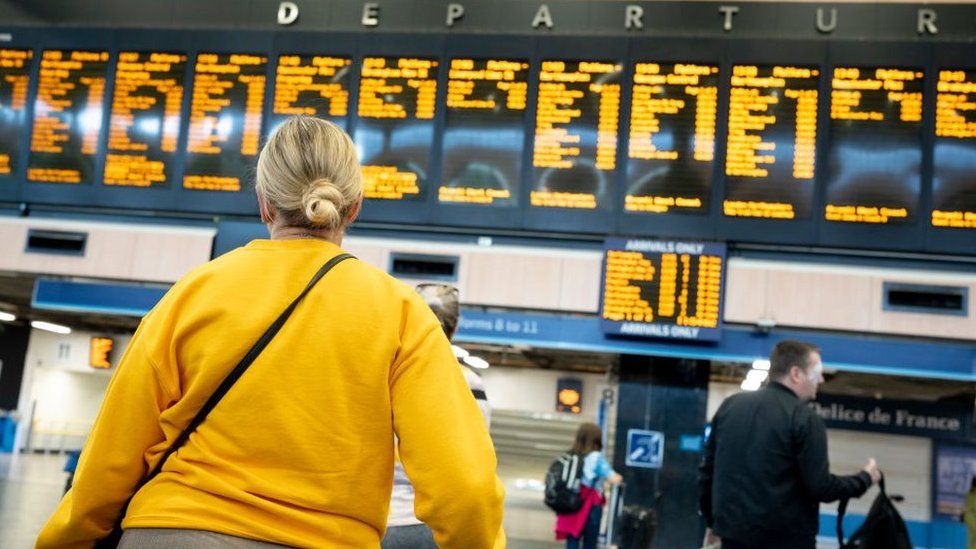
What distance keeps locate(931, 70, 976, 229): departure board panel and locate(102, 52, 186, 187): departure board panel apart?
6.69m

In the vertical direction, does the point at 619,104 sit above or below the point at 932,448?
above

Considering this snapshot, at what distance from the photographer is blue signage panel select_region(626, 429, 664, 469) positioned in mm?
9375

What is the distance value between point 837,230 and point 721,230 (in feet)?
3.12

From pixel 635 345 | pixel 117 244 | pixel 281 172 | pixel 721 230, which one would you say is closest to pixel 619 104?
pixel 721 230

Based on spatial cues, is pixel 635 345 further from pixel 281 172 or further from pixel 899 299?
pixel 281 172

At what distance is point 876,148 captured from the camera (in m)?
8.74

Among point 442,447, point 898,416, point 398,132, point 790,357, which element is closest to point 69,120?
point 398,132

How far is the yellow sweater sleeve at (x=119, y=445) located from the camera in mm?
1721

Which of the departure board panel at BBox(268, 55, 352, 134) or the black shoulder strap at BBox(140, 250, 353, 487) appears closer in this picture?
the black shoulder strap at BBox(140, 250, 353, 487)

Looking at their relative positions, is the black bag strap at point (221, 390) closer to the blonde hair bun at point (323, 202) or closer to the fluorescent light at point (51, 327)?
the blonde hair bun at point (323, 202)

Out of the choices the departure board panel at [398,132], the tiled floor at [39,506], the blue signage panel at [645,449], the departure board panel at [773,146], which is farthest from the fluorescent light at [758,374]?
the departure board panel at [398,132]

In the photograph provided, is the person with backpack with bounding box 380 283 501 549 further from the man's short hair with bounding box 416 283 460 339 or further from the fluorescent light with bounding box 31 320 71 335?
the fluorescent light with bounding box 31 320 71 335

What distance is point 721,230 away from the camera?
8867 mm

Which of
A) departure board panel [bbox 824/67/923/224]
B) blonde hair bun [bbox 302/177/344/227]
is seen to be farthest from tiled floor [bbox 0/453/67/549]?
departure board panel [bbox 824/67/923/224]
